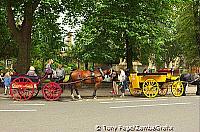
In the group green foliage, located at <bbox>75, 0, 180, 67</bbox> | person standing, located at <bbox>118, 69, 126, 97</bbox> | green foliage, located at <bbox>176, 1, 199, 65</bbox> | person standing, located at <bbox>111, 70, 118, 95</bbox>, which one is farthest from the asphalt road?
green foliage, located at <bbox>176, 1, 199, 65</bbox>

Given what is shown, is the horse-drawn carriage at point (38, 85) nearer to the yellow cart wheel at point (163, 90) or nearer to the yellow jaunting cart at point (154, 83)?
the yellow jaunting cart at point (154, 83)

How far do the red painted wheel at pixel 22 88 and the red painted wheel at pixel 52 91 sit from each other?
28.0 inches

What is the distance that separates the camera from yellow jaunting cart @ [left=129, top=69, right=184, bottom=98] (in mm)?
22312

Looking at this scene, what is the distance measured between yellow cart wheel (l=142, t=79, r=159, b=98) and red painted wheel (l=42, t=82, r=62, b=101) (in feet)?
16.6

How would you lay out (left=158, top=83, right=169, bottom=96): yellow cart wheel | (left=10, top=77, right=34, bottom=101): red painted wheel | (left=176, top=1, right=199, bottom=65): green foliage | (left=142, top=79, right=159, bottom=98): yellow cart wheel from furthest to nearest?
(left=176, top=1, right=199, bottom=65): green foliage < (left=158, top=83, right=169, bottom=96): yellow cart wheel < (left=142, top=79, right=159, bottom=98): yellow cart wheel < (left=10, top=77, right=34, bottom=101): red painted wheel

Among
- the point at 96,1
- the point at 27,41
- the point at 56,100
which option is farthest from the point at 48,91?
the point at 96,1

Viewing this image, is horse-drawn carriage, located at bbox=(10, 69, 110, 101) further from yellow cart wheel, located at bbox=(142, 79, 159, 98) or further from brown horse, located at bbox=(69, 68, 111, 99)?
yellow cart wheel, located at bbox=(142, 79, 159, 98)

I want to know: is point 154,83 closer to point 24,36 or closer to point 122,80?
point 122,80

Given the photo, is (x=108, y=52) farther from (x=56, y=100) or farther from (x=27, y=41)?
(x=56, y=100)

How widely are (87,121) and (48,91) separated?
877cm

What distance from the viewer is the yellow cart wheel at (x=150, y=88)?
2231 cm

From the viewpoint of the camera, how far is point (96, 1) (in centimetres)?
2552

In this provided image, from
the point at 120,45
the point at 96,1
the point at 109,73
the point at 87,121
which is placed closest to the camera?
the point at 87,121

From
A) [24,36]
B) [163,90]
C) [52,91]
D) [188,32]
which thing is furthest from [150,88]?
[188,32]
